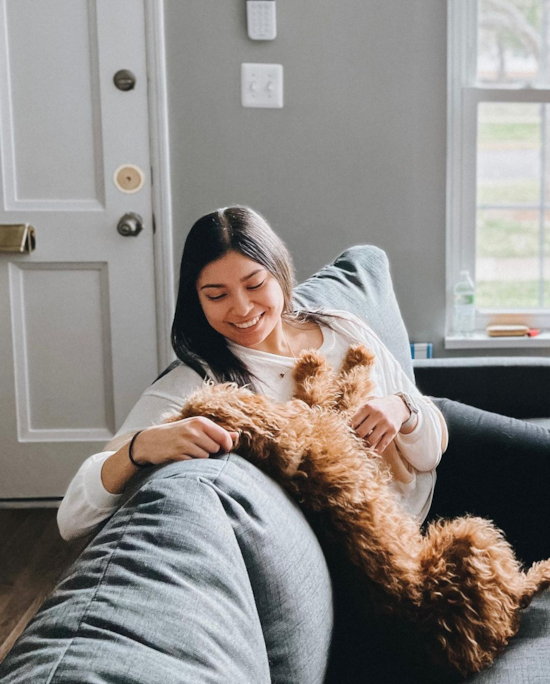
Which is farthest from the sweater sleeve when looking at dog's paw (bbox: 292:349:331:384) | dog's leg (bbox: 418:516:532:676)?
dog's leg (bbox: 418:516:532:676)

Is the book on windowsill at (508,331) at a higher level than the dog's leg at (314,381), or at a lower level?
lower

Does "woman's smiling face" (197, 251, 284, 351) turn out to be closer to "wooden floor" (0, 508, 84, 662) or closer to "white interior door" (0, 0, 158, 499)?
"wooden floor" (0, 508, 84, 662)

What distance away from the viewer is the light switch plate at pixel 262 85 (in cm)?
237

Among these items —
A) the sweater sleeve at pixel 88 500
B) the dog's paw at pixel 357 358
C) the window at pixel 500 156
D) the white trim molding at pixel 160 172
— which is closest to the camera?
the sweater sleeve at pixel 88 500

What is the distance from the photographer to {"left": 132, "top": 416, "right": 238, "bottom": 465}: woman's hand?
30.5 inches

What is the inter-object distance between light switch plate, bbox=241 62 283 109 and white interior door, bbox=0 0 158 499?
33cm

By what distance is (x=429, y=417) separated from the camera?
129cm

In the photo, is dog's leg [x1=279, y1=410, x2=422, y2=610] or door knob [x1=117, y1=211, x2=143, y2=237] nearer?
dog's leg [x1=279, y1=410, x2=422, y2=610]

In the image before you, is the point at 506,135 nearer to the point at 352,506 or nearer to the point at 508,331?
the point at 508,331

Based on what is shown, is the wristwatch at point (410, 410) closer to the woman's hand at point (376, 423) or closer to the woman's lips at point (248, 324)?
the woman's hand at point (376, 423)

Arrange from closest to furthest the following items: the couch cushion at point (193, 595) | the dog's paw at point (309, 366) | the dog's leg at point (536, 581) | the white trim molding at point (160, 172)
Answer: the couch cushion at point (193, 595) < the dog's leg at point (536, 581) < the dog's paw at point (309, 366) < the white trim molding at point (160, 172)

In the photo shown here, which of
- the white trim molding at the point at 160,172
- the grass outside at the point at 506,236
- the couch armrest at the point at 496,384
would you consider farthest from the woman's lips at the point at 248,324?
the grass outside at the point at 506,236

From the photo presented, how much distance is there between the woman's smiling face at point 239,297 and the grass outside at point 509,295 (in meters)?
1.64

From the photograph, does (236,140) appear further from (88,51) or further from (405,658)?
(405,658)
